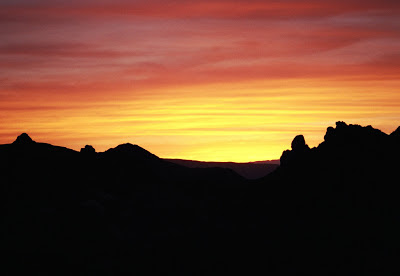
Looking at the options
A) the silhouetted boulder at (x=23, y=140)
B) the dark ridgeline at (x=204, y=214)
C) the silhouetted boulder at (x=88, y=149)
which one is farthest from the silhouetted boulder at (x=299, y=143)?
the silhouetted boulder at (x=23, y=140)

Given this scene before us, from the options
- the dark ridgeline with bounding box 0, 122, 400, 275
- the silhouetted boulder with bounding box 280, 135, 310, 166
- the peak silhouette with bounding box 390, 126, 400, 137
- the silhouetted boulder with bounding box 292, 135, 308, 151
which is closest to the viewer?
the dark ridgeline with bounding box 0, 122, 400, 275

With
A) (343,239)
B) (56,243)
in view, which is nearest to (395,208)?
(343,239)

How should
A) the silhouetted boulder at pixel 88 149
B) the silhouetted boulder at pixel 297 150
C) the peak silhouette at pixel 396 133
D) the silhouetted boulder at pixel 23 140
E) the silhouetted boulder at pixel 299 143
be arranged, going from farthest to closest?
1. the silhouetted boulder at pixel 88 149
2. the silhouetted boulder at pixel 299 143
3. the silhouetted boulder at pixel 297 150
4. the silhouetted boulder at pixel 23 140
5. the peak silhouette at pixel 396 133

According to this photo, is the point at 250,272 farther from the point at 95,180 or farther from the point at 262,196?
the point at 95,180

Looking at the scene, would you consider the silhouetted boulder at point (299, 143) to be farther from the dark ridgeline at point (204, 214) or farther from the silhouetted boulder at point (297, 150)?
the dark ridgeline at point (204, 214)

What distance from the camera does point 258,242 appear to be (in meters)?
133

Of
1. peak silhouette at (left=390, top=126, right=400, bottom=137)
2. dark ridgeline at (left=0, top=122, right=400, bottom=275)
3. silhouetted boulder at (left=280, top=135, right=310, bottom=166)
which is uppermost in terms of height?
peak silhouette at (left=390, top=126, right=400, bottom=137)

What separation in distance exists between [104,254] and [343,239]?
1736 inches

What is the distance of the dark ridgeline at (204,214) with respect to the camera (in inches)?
4894

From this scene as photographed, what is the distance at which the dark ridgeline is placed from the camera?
124312mm

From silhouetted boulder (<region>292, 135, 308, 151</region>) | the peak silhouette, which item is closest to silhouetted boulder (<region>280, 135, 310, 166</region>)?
silhouetted boulder (<region>292, 135, 308, 151</region>)

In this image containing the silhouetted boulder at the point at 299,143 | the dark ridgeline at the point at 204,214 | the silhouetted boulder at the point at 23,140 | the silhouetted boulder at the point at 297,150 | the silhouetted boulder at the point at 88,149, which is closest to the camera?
the dark ridgeline at the point at 204,214

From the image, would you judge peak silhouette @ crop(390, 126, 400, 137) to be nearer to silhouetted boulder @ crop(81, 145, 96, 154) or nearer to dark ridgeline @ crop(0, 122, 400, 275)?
dark ridgeline @ crop(0, 122, 400, 275)

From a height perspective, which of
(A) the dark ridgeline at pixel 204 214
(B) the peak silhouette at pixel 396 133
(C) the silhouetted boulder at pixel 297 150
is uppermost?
(B) the peak silhouette at pixel 396 133
